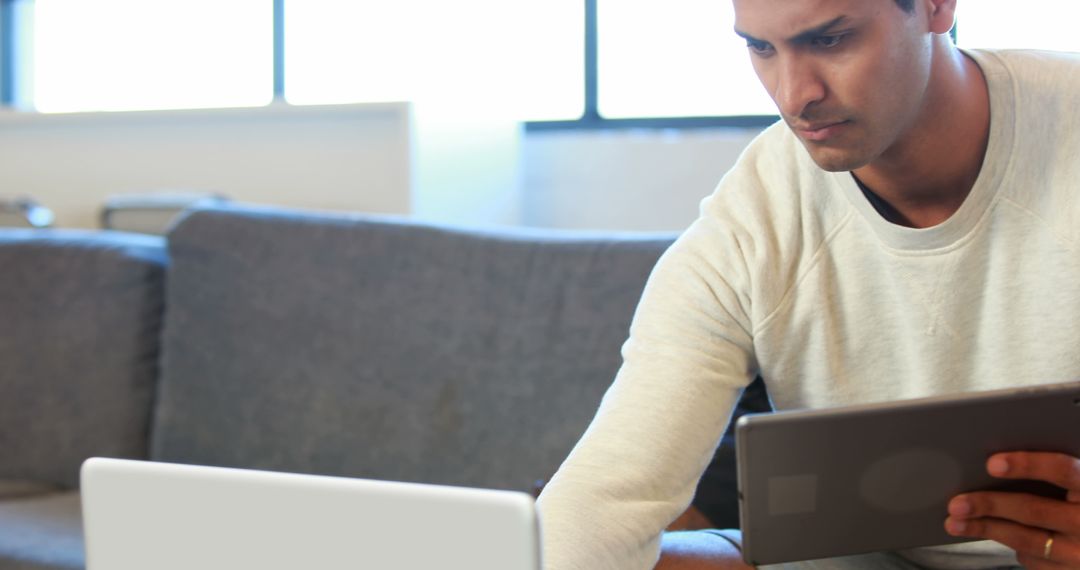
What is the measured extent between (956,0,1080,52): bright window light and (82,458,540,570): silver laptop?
90.1 inches

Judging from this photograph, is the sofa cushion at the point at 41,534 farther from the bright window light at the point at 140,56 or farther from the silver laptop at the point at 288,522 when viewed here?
the bright window light at the point at 140,56

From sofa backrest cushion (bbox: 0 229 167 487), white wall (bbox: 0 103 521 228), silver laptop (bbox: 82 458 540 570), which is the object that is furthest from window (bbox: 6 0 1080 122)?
silver laptop (bbox: 82 458 540 570)

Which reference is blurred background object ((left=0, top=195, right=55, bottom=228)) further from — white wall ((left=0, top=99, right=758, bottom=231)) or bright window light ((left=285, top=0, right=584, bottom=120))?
bright window light ((left=285, top=0, right=584, bottom=120))

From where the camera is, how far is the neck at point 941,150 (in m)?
1.20

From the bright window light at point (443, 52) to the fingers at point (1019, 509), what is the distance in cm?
226

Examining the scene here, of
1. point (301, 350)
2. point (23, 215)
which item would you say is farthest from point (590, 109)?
point (23, 215)

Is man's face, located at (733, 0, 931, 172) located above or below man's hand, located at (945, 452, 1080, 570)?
above

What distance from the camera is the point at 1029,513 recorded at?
1021 millimetres

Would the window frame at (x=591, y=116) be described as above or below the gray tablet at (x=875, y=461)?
above

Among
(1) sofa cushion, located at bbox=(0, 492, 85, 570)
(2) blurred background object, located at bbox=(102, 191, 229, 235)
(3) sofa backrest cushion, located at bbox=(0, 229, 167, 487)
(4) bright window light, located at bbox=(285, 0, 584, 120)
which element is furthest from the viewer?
(4) bright window light, located at bbox=(285, 0, 584, 120)

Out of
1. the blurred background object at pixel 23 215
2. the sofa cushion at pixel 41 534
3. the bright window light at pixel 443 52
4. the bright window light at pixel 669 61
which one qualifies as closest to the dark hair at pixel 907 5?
the sofa cushion at pixel 41 534

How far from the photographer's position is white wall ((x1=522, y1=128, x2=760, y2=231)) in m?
2.86

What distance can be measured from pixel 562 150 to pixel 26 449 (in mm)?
1511

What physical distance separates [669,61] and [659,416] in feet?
7.43
